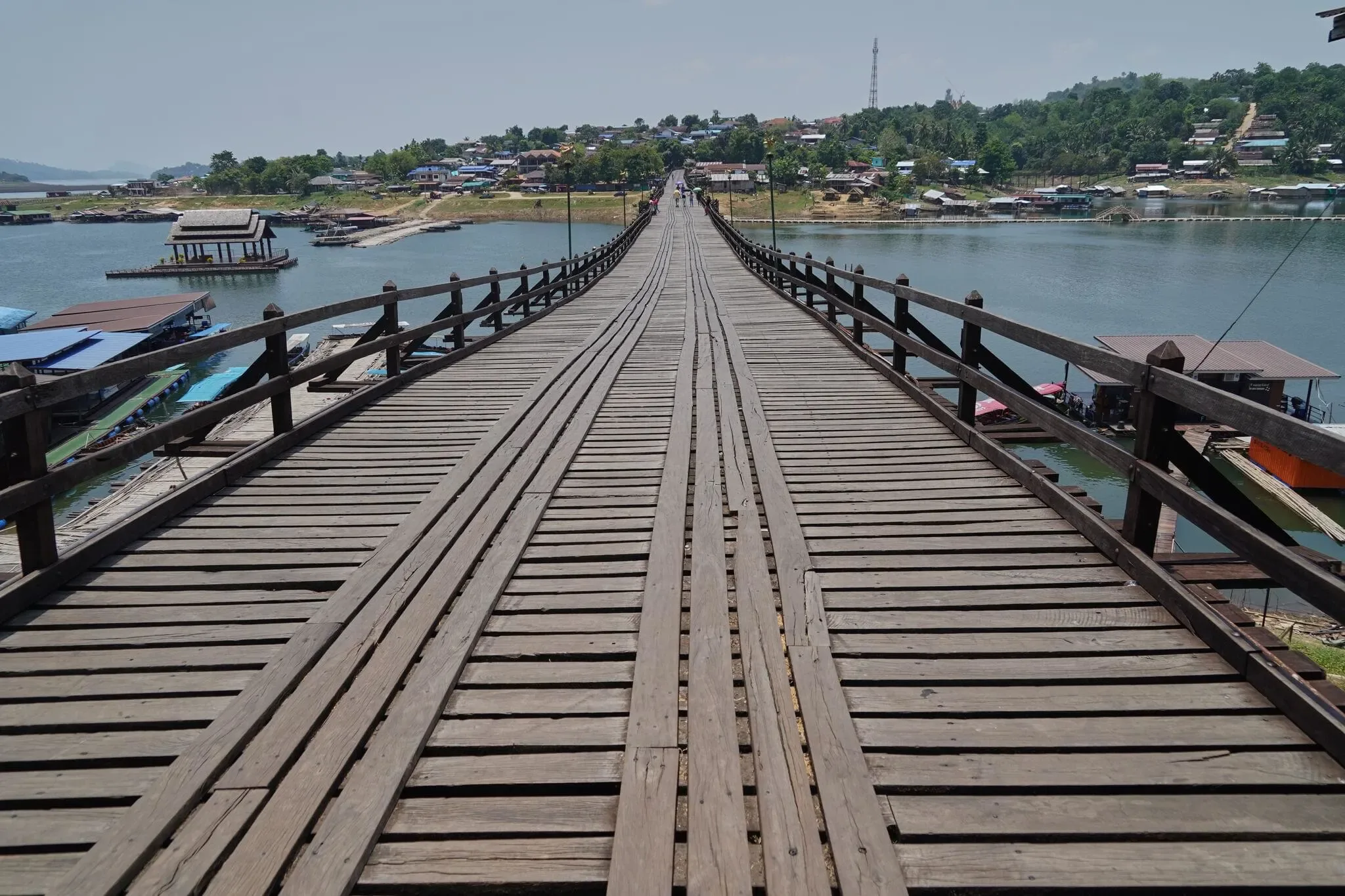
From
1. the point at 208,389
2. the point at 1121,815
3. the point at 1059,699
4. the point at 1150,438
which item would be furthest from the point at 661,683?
the point at 208,389

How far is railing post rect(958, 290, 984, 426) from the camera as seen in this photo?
666 centimetres

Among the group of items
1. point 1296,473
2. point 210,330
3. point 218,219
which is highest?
point 218,219

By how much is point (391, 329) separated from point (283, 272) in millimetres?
83019

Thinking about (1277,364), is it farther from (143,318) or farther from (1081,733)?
(143,318)

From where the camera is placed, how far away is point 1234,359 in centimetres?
3459

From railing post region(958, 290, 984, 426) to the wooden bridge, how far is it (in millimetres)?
680

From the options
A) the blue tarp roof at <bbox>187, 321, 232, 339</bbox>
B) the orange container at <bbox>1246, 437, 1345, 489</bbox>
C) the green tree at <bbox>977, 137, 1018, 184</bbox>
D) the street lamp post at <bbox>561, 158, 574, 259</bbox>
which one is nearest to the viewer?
the orange container at <bbox>1246, 437, 1345, 489</bbox>

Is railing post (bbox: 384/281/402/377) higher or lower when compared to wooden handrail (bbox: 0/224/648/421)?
lower

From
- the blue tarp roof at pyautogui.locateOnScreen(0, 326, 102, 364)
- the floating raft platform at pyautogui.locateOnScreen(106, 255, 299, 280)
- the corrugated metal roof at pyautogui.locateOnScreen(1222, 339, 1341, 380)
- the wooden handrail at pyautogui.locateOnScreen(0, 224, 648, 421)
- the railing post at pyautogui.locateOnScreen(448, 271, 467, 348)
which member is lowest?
the corrugated metal roof at pyautogui.locateOnScreen(1222, 339, 1341, 380)

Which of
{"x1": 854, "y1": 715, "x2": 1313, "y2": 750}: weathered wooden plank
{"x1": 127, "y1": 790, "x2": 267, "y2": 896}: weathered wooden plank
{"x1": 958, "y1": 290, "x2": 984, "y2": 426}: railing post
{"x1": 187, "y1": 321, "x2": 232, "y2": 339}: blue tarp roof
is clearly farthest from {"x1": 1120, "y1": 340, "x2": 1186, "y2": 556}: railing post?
{"x1": 187, "y1": 321, "x2": 232, "y2": 339}: blue tarp roof

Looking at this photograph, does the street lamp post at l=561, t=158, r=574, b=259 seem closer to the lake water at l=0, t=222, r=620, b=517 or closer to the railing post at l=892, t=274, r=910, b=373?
the lake water at l=0, t=222, r=620, b=517

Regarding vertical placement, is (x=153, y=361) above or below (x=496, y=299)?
above

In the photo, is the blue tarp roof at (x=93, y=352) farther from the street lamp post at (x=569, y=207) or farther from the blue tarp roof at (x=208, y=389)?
the street lamp post at (x=569, y=207)

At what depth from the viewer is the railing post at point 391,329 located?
903cm
